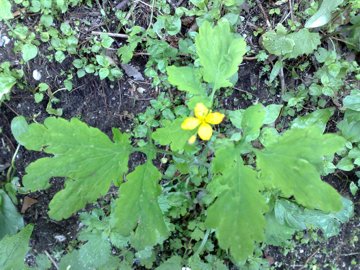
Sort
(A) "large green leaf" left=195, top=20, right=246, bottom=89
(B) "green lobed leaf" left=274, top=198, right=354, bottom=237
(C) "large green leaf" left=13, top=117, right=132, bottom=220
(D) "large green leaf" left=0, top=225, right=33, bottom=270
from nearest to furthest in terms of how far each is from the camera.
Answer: (C) "large green leaf" left=13, top=117, right=132, bottom=220 < (A) "large green leaf" left=195, top=20, right=246, bottom=89 < (D) "large green leaf" left=0, top=225, right=33, bottom=270 < (B) "green lobed leaf" left=274, top=198, right=354, bottom=237

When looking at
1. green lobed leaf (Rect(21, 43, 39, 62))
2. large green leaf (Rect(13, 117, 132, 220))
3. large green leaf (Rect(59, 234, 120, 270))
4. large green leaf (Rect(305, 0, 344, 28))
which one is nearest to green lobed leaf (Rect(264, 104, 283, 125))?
large green leaf (Rect(305, 0, 344, 28))

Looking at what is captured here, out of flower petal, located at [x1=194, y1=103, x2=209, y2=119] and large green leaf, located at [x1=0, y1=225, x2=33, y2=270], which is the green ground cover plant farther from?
flower petal, located at [x1=194, y1=103, x2=209, y2=119]

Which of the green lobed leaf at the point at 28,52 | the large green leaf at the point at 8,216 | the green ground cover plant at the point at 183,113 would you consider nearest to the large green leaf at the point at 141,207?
the green ground cover plant at the point at 183,113

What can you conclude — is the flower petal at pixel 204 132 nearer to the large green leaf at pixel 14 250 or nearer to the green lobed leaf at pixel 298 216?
the green lobed leaf at pixel 298 216

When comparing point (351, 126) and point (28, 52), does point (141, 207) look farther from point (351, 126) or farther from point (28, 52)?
point (351, 126)

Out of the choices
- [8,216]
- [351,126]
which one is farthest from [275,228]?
[8,216]

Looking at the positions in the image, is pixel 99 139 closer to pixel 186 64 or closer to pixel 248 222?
pixel 248 222

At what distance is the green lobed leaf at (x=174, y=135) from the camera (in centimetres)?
186

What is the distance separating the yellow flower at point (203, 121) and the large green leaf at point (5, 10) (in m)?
1.49

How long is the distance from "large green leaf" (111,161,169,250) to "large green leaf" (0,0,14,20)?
1417 millimetres

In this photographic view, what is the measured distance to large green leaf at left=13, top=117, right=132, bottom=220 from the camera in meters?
1.82

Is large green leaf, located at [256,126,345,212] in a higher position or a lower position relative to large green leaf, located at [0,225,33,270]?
higher

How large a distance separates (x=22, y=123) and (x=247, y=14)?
63.5 inches

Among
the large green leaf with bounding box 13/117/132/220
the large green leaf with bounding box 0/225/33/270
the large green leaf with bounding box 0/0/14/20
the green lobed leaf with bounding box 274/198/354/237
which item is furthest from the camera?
the large green leaf with bounding box 0/0/14/20
